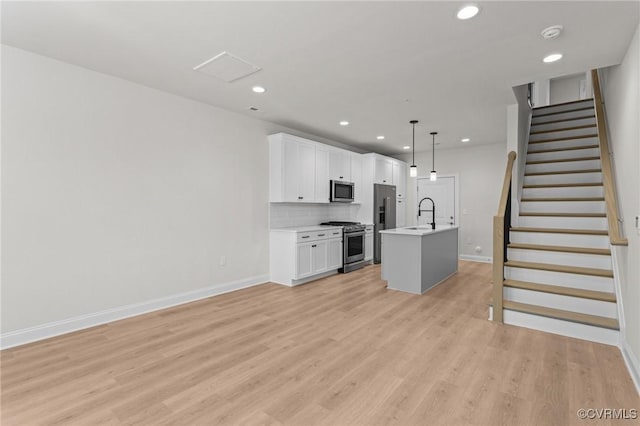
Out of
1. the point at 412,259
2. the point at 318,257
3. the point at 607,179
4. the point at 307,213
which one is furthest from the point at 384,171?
the point at 607,179

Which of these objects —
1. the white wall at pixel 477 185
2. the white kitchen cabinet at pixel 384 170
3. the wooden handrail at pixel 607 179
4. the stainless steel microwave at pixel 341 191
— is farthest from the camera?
the white kitchen cabinet at pixel 384 170

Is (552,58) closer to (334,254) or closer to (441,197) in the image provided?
(334,254)

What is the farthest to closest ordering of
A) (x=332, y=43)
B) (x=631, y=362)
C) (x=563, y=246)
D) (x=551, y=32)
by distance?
(x=563, y=246), (x=332, y=43), (x=551, y=32), (x=631, y=362)

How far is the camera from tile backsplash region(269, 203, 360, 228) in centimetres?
545

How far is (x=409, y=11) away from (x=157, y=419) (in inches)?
124

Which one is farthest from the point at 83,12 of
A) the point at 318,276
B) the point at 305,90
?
the point at 318,276

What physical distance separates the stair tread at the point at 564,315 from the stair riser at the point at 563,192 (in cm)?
195

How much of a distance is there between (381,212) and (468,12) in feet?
Result: 16.5

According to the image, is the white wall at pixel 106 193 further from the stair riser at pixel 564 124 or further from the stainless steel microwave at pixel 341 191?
the stair riser at pixel 564 124

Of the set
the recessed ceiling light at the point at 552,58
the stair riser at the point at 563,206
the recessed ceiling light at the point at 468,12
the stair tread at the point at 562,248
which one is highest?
the recessed ceiling light at the point at 552,58

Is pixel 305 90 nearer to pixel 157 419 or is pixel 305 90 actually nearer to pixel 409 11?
pixel 409 11

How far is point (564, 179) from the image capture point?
15.0 feet

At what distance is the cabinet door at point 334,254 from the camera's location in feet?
18.6

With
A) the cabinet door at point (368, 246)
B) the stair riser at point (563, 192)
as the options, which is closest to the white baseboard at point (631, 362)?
the stair riser at point (563, 192)
